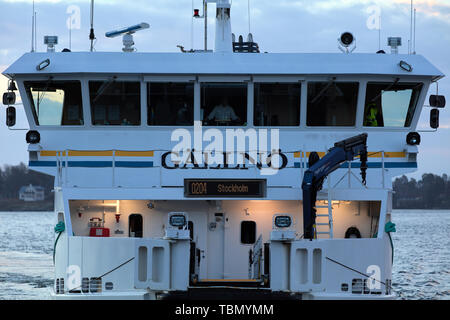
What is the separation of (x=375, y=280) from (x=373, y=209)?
2.12m

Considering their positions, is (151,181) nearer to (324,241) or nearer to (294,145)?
(294,145)

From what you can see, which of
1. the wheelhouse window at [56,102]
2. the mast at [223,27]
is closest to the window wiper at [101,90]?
the wheelhouse window at [56,102]

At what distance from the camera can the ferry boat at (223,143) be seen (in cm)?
1559

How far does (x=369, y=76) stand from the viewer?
17.5 m

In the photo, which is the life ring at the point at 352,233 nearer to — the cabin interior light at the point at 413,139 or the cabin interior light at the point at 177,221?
the cabin interior light at the point at 413,139

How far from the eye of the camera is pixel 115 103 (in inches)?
690

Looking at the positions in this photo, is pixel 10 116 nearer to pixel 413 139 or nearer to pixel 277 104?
pixel 277 104

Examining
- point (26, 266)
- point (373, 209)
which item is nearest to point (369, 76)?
point (373, 209)

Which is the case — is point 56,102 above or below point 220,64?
below

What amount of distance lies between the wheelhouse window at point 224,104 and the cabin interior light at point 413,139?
3.45 meters

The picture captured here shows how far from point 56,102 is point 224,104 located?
353 centimetres

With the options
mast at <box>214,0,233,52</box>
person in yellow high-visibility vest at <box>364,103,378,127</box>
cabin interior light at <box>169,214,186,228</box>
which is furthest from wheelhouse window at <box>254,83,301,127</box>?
cabin interior light at <box>169,214,186,228</box>

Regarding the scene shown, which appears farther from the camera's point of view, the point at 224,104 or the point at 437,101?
the point at 437,101

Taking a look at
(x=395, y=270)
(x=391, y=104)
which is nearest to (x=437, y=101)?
(x=391, y=104)
